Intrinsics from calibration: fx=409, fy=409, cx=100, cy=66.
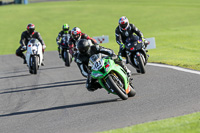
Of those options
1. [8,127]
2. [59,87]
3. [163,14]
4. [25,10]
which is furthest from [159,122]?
[25,10]

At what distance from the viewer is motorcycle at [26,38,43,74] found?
14.9 m

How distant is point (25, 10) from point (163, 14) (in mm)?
18886

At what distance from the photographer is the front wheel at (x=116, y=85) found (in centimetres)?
876

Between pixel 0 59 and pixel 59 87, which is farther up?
pixel 59 87

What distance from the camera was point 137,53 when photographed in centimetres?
1298

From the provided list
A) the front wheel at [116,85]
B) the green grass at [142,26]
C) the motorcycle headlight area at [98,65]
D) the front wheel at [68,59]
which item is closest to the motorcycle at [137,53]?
the green grass at [142,26]

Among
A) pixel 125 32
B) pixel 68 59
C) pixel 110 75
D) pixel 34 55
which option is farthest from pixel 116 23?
pixel 110 75

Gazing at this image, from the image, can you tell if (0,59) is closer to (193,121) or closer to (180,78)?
(180,78)

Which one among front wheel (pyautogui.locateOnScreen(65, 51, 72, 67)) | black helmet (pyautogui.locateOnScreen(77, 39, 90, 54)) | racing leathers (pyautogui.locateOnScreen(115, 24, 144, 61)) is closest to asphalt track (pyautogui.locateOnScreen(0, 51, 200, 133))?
racing leathers (pyautogui.locateOnScreen(115, 24, 144, 61))

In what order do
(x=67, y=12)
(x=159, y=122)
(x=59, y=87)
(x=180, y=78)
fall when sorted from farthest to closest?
(x=67, y=12) → (x=59, y=87) → (x=180, y=78) → (x=159, y=122)

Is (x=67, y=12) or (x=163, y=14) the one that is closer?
(x=163, y=14)

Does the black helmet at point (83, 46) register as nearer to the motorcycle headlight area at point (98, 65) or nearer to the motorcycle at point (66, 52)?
the motorcycle headlight area at point (98, 65)

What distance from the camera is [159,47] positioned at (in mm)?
21500

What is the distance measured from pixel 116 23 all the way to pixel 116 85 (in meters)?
28.7
